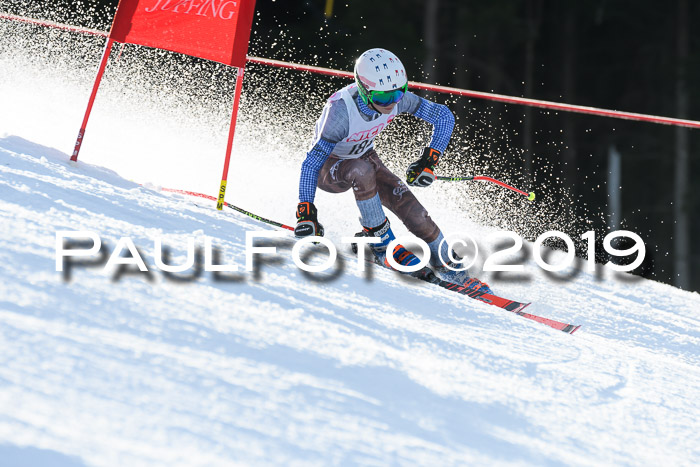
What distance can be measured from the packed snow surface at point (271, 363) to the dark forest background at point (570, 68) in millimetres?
8994

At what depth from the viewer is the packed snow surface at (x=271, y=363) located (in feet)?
5.86

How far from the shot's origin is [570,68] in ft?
54.4

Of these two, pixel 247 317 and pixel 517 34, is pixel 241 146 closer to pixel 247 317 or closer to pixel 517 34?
pixel 247 317

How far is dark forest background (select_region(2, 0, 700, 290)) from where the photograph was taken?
1285 centimetres

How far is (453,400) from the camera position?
2260 millimetres

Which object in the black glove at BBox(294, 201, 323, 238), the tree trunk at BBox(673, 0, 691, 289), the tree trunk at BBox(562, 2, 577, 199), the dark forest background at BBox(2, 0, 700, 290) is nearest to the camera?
the black glove at BBox(294, 201, 323, 238)

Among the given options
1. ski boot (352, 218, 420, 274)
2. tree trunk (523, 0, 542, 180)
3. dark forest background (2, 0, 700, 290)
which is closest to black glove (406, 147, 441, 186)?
ski boot (352, 218, 420, 274)

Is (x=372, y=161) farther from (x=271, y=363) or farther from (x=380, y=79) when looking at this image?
(x=271, y=363)

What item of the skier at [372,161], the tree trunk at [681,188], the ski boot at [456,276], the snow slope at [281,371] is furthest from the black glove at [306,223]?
the tree trunk at [681,188]

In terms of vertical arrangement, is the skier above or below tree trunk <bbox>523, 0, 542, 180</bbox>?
below

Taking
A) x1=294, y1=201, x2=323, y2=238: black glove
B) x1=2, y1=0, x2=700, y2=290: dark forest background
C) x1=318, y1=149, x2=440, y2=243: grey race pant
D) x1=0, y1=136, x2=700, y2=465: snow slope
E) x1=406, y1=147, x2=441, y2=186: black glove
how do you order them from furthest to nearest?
1. x1=2, y1=0, x2=700, y2=290: dark forest background
2. x1=406, y1=147, x2=441, y2=186: black glove
3. x1=318, y1=149, x2=440, y2=243: grey race pant
4. x1=294, y1=201, x2=323, y2=238: black glove
5. x1=0, y1=136, x2=700, y2=465: snow slope

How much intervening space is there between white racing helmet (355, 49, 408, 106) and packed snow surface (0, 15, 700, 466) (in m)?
0.73

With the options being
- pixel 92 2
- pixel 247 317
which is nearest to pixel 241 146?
pixel 247 317

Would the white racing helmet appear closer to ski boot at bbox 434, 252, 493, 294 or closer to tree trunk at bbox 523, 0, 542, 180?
ski boot at bbox 434, 252, 493, 294
